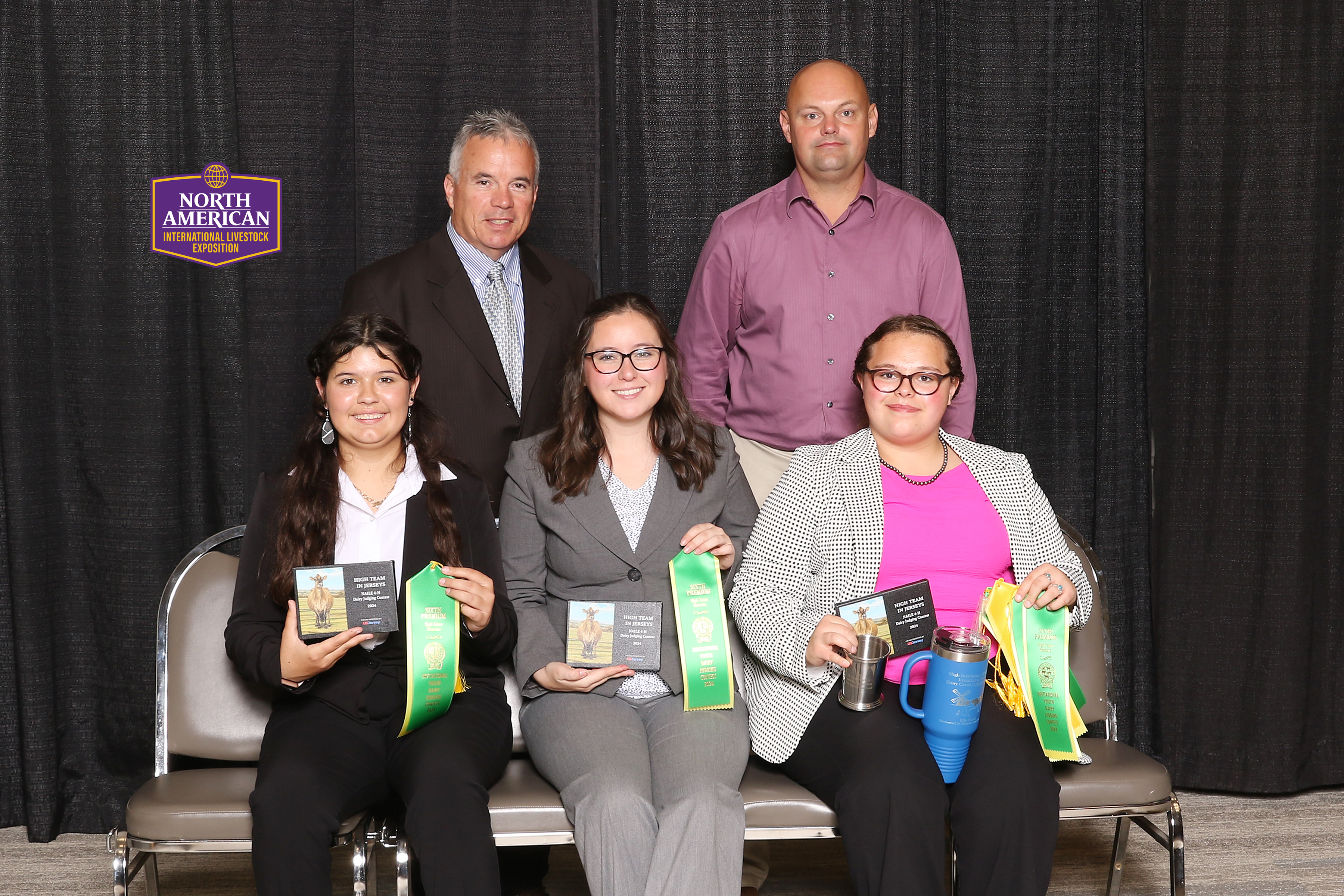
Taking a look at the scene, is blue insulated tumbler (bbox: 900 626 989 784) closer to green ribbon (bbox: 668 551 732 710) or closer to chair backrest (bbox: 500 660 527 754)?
green ribbon (bbox: 668 551 732 710)

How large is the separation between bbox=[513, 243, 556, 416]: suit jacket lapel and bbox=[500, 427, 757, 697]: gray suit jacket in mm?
409

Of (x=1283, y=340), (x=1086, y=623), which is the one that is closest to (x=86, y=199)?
(x=1086, y=623)

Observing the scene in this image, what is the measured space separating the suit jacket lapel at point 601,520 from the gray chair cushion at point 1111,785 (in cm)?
108

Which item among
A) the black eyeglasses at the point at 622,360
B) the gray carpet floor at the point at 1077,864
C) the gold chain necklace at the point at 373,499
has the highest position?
the black eyeglasses at the point at 622,360

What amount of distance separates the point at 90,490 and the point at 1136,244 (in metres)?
3.45

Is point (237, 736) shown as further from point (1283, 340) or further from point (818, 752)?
point (1283, 340)

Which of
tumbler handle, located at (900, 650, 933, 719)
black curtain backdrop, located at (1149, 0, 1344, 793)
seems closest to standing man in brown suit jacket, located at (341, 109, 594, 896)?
tumbler handle, located at (900, 650, 933, 719)

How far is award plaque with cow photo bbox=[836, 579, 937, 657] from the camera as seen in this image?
92.5 inches

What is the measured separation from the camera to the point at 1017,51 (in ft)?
11.7

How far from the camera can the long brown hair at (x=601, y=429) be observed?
2.67m

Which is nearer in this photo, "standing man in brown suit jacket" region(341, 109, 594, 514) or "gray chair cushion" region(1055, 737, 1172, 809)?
"gray chair cushion" region(1055, 737, 1172, 809)

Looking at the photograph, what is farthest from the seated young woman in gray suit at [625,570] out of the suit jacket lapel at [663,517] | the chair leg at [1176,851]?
the chair leg at [1176,851]

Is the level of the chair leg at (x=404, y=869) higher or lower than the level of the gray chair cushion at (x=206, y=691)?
lower

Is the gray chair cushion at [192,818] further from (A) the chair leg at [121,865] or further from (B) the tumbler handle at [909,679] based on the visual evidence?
(B) the tumbler handle at [909,679]
